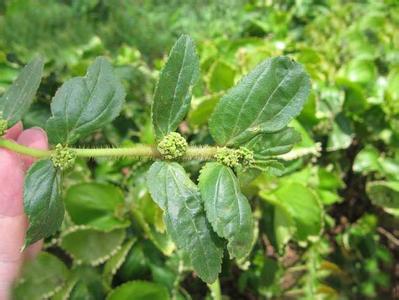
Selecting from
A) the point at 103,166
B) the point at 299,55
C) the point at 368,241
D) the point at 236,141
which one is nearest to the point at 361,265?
the point at 368,241

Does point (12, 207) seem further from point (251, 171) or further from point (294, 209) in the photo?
point (294, 209)

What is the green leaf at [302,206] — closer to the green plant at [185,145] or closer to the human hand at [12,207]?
the green plant at [185,145]

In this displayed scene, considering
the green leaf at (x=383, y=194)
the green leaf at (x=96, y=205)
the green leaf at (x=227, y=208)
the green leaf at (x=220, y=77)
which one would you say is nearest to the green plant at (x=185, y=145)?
the green leaf at (x=227, y=208)

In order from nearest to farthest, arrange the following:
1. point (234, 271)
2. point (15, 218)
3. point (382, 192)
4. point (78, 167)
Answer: point (15, 218) → point (78, 167) → point (382, 192) → point (234, 271)

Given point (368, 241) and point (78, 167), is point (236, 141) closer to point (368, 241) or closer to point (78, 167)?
point (78, 167)

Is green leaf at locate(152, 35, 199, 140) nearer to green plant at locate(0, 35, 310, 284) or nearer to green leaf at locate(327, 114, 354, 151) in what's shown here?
green plant at locate(0, 35, 310, 284)

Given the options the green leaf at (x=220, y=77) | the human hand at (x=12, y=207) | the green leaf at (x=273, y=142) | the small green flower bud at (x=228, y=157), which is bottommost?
the green leaf at (x=220, y=77)

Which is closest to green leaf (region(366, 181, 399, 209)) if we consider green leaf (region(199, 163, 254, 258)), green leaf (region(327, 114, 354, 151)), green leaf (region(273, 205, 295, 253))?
green leaf (region(327, 114, 354, 151))
